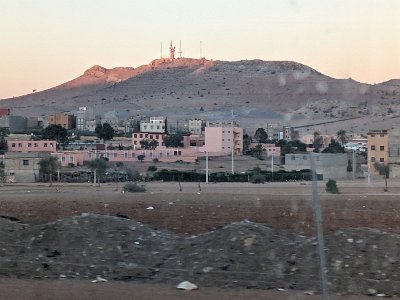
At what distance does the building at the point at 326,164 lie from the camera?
49.6 m

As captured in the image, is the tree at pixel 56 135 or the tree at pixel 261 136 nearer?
the tree at pixel 56 135

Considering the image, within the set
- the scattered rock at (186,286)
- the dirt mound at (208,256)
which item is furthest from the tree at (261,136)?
the scattered rock at (186,286)

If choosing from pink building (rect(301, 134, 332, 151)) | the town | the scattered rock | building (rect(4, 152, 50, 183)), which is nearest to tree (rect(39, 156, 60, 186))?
the town

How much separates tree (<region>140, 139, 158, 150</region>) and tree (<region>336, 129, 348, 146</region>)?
16021mm

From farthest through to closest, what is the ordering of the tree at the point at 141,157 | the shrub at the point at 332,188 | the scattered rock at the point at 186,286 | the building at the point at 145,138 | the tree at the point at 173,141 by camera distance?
the building at the point at 145,138 < the tree at the point at 173,141 < the tree at the point at 141,157 < the shrub at the point at 332,188 < the scattered rock at the point at 186,286

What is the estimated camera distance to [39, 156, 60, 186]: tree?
172 ft

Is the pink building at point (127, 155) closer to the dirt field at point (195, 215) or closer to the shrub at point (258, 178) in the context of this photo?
the dirt field at point (195, 215)

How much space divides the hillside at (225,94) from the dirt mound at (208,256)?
43303mm

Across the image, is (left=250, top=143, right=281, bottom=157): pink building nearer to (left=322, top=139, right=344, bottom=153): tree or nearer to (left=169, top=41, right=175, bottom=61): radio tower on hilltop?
(left=322, top=139, right=344, bottom=153): tree

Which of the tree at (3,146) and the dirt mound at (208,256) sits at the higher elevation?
the tree at (3,146)

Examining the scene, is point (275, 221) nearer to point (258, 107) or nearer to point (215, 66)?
point (258, 107)

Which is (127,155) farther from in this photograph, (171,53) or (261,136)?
(171,53)

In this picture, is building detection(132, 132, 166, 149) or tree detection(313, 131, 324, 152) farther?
building detection(132, 132, 166, 149)

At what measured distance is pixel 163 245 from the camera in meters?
13.2
